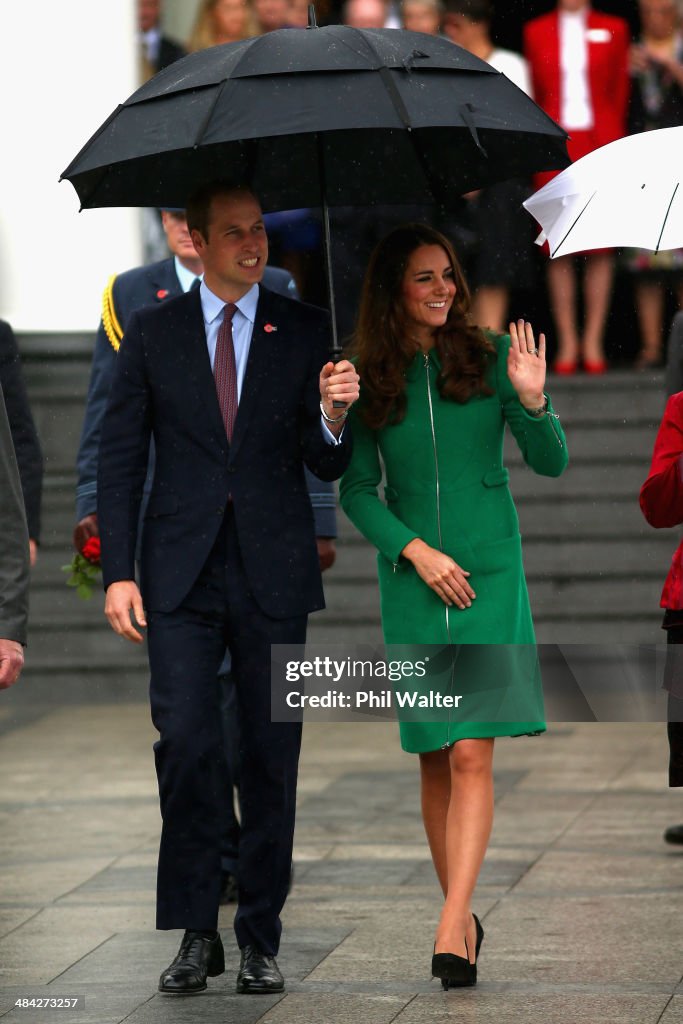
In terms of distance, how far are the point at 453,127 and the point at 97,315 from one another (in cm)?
767

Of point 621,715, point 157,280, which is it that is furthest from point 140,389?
point 621,715

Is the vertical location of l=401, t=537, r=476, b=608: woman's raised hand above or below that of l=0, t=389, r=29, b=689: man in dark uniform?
below

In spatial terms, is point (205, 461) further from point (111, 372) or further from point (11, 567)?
point (111, 372)

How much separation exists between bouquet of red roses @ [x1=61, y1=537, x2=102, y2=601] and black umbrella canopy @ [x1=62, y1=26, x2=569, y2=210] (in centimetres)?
118

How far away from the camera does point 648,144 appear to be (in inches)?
226

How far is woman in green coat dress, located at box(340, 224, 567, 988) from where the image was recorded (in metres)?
5.52

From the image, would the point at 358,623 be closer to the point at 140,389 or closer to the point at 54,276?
the point at 54,276

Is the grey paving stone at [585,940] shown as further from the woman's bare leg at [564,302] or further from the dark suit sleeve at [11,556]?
the woman's bare leg at [564,302]

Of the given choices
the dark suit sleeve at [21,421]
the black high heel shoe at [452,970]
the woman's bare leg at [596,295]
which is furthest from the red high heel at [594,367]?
the black high heel shoe at [452,970]

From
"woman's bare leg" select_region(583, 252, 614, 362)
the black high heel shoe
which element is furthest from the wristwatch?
"woman's bare leg" select_region(583, 252, 614, 362)

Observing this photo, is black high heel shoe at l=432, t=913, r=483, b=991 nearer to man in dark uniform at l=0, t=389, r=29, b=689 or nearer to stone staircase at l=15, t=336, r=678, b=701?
man in dark uniform at l=0, t=389, r=29, b=689

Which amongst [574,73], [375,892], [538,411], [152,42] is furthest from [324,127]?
[152,42]

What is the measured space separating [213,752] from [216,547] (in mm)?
531

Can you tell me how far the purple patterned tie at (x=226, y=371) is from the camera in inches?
216
